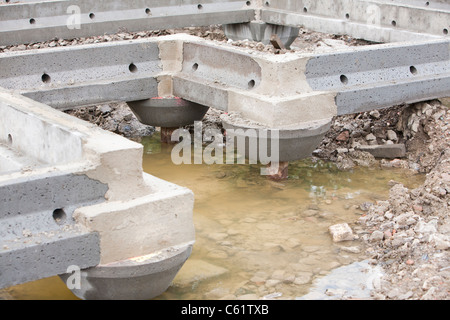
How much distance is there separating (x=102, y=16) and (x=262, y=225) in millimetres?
7090

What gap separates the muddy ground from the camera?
6535mm

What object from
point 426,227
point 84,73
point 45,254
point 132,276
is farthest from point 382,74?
point 45,254

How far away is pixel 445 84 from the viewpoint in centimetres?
1014

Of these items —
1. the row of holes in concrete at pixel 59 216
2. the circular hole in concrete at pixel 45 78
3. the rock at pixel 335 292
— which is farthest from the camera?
the circular hole in concrete at pixel 45 78

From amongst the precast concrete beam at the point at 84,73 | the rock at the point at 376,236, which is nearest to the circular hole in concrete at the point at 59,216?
the rock at the point at 376,236

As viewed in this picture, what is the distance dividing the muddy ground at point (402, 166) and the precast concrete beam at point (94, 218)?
5.76ft

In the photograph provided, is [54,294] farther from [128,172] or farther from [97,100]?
[97,100]

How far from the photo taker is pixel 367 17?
1323 cm

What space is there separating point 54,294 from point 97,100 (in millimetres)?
3684

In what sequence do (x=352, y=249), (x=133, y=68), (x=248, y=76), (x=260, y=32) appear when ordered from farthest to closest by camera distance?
(x=260, y=32) < (x=133, y=68) < (x=248, y=76) < (x=352, y=249)

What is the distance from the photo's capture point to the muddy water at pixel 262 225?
22.2 ft

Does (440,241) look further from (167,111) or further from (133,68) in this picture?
(133,68)

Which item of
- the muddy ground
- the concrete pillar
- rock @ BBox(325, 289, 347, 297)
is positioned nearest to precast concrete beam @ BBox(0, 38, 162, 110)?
the muddy ground

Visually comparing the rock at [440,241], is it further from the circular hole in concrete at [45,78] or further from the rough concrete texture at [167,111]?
the circular hole in concrete at [45,78]
